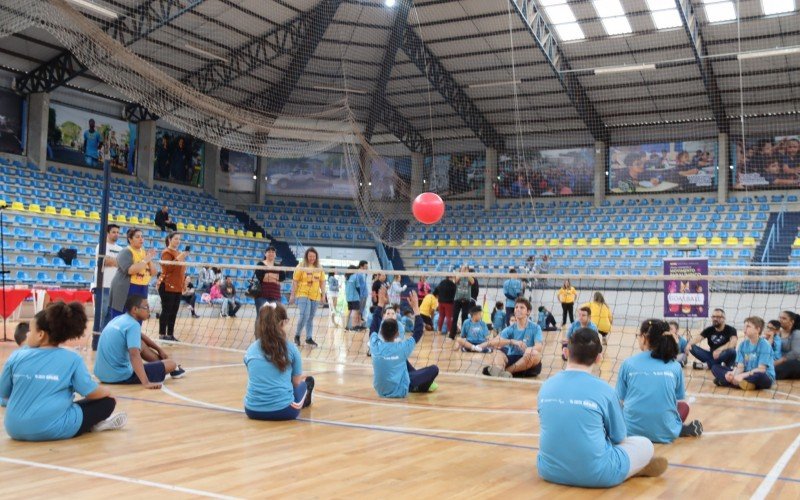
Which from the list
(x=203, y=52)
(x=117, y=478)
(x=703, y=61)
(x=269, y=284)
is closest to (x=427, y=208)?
(x=269, y=284)

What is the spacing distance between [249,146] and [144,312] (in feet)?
44.8

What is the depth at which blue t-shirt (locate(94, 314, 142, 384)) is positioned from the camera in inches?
282

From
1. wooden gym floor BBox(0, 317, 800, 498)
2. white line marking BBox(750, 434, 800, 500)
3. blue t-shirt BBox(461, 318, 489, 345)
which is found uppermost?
blue t-shirt BBox(461, 318, 489, 345)

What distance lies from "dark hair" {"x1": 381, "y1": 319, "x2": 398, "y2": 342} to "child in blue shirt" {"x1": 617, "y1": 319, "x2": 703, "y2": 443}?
→ 2386 mm

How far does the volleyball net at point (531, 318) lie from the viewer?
1013 centimetres

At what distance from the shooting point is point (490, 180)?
106ft

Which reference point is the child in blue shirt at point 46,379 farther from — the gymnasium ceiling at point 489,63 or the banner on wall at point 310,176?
the banner on wall at point 310,176

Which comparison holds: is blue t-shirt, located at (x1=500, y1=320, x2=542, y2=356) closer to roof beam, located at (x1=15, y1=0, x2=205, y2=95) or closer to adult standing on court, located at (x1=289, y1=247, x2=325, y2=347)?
adult standing on court, located at (x1=289, y1=247, x2=325, y2=347)

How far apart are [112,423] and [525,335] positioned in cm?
552

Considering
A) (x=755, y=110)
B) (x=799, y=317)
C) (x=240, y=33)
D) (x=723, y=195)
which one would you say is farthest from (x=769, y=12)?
(x=240, y=33)

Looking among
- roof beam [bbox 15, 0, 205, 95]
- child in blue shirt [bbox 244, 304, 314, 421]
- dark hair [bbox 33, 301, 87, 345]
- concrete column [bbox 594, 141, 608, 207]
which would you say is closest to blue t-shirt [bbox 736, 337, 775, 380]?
child in blue shirt [bbox 244, 304, 314, 421]

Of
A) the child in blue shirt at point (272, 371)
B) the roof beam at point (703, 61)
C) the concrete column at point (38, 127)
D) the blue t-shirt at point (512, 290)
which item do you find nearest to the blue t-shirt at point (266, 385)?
the child in blue shirt at point (272, 371)

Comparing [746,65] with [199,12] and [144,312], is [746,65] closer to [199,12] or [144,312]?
[199,12]

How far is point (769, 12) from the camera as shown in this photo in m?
20.6
